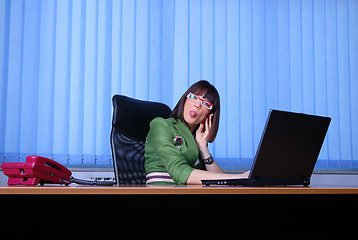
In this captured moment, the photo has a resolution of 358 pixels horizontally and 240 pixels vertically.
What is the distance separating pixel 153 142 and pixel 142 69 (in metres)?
0.98

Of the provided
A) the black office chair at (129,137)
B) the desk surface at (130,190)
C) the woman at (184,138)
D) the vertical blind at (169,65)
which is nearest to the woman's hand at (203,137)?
the woman at (184,138)

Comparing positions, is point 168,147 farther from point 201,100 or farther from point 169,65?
point 169,65

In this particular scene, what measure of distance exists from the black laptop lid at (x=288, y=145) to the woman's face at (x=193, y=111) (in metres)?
0.74

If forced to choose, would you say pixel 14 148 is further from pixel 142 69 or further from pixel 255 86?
pixel 255 86

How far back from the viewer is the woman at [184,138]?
65.3 inches

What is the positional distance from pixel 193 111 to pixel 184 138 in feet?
0.48

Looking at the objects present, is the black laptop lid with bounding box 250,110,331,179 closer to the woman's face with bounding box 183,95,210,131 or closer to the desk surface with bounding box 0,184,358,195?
the desk surface with bounding box 0,184,358,195

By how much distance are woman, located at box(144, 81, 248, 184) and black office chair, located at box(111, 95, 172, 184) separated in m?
0.05

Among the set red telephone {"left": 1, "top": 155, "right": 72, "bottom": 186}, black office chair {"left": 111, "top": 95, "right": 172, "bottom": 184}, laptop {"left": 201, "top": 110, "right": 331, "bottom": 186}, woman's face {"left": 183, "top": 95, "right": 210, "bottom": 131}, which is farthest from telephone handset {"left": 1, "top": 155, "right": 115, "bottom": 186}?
woman's face {"left": 183, "top": 95, "right": 210, "bottom": 131}
